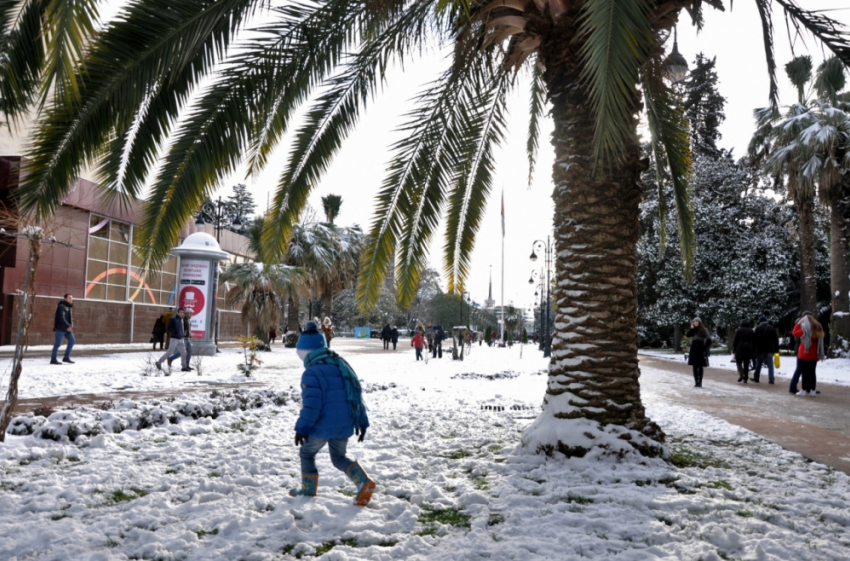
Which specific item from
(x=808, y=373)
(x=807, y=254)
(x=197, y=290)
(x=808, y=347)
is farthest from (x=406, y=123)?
(x=807, y=254)

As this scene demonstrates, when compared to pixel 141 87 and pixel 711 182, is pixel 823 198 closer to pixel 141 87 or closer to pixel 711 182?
pixel 711 182

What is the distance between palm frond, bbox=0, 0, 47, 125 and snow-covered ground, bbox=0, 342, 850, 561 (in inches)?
112

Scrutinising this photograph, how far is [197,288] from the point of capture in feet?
68.3

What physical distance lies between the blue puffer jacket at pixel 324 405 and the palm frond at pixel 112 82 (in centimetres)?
250

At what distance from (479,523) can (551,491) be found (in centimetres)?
90

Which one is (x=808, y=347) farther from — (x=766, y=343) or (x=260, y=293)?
(x=260, y=293)

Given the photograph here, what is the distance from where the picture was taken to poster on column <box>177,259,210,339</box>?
2070 centimetres

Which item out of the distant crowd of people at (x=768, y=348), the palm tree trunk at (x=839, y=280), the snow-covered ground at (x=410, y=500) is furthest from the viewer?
the palm tree trunk at (x=839, y=280)

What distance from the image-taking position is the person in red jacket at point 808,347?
1205 cm

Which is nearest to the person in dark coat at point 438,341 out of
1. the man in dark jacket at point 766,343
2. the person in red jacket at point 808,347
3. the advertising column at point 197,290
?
the advertising column at point 197,290

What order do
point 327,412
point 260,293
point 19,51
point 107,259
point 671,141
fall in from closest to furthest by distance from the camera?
point 19,51, point 327,412, point 671,141, point 260,293, point 107,259

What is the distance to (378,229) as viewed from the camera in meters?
7.61

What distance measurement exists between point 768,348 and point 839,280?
27.4 ft

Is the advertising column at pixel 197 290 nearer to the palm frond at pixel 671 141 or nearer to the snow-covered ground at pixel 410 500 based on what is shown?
the snow-covered ground at pixel 410 500
